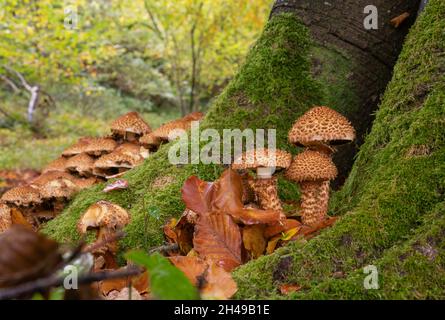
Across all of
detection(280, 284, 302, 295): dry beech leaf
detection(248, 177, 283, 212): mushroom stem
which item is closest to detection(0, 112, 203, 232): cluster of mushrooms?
detection(248, 177, 283, 212): mushroom stem

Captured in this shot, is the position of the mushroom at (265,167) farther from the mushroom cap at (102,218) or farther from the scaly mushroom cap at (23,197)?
the scaly mushroom cap at (23,197)

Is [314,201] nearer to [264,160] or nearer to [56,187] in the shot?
[264,160]

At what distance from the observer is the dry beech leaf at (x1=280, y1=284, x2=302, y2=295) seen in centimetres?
170

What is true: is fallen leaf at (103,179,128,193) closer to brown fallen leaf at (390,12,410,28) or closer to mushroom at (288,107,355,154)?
mushroom at (288,107,355,154)

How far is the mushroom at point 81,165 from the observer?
398cm

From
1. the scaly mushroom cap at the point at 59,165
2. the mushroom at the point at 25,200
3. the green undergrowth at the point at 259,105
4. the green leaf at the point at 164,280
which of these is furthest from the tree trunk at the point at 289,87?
the green leaf at the point at 164,280

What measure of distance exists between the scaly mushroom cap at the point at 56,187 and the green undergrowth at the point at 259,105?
30 centimetres

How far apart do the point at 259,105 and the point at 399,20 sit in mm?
1193

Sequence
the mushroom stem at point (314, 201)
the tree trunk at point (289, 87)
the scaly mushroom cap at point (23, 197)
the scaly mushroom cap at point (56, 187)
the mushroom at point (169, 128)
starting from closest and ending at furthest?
the mushroom stem at point (314, 201)
the tree trunk at point (289, 87)
the scaly mushroom cap at point (23, 197)
the scaly mushroom cap at point (56, 187)
the mushroom at point (169, 128)

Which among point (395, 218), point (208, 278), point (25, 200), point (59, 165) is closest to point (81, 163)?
point (59, 165)

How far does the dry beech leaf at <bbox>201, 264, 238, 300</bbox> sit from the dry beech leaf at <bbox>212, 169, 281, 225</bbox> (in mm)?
456

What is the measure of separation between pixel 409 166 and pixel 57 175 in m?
2.93

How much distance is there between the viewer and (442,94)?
7.14ft
